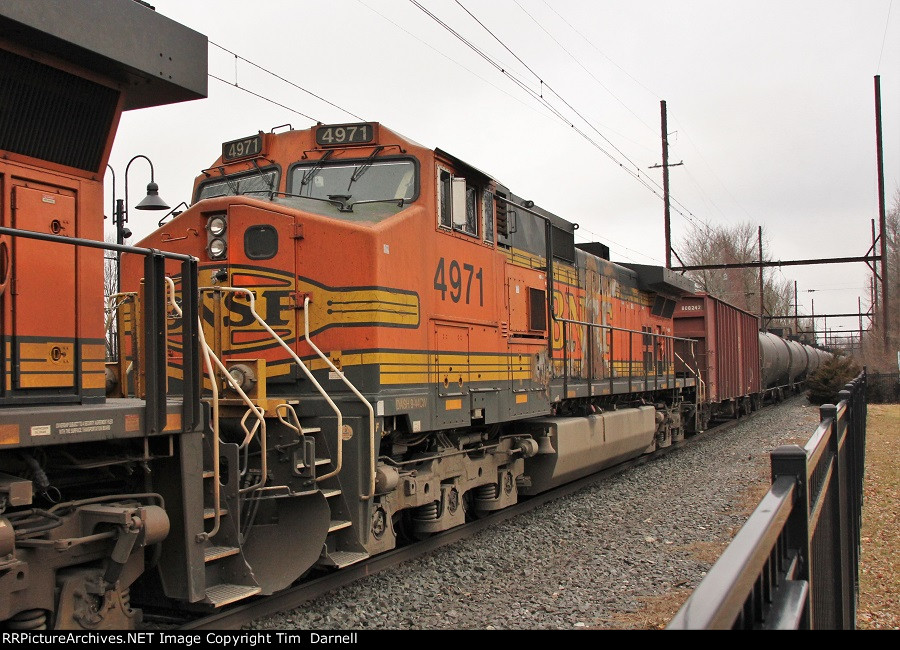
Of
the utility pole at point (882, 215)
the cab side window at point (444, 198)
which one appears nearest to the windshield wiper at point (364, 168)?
the cab side window at point (444, 198)

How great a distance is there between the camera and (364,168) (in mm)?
7363

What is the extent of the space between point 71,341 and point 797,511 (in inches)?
147

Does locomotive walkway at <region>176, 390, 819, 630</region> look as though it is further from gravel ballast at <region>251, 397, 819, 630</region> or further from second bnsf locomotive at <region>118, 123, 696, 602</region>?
second bnsf locomotive at <region>118, 123, 696, 602</region>

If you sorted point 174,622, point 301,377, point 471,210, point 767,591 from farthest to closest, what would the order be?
1. point 471,210
2. point 301,377
3. point 174,622
4. point 767,591

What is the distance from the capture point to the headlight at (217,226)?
674 cm

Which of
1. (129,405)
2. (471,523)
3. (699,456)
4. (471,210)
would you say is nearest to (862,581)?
(471,523)

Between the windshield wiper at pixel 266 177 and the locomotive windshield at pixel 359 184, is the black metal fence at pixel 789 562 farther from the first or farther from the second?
the windshield wiper at pixel 266 177

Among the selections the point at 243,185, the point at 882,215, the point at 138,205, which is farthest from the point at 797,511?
the point at 882,215

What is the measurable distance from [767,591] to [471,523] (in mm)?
6348

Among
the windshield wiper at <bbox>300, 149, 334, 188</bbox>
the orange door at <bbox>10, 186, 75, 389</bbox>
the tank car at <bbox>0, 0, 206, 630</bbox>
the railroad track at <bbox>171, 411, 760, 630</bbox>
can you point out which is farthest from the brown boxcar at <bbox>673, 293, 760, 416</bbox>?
the orange door at <bbox>10, 186, 75, 389</bbox>

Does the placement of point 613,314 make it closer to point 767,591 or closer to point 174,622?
point 174,622

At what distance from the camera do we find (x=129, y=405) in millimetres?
4398

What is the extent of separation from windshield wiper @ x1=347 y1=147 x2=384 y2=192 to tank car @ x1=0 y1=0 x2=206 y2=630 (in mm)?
2710

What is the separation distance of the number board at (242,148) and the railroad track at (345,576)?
4.00 metres
